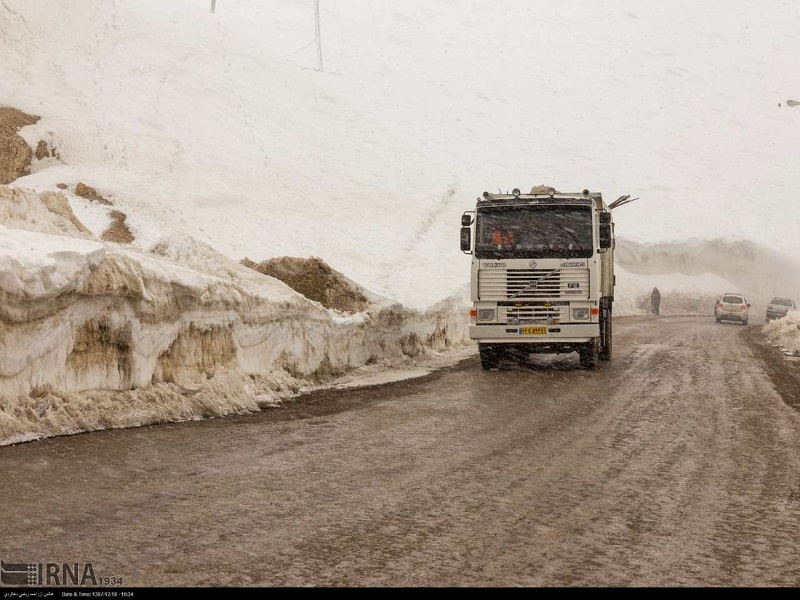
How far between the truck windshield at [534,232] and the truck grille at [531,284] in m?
0.33

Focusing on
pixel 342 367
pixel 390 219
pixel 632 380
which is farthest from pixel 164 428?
pixel 390 219

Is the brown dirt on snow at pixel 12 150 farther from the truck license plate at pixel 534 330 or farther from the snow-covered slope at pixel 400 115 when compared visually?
the truck license plate at pixel 534 330

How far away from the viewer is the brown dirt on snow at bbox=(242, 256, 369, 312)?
Answer: 19.4 m

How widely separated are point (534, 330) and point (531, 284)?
35.4 inches

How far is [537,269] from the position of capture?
16891 millimetres

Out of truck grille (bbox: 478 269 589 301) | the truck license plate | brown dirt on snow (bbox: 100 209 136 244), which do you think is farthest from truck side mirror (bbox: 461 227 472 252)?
brown dirt on snow (bbox: 100 209 136 244)

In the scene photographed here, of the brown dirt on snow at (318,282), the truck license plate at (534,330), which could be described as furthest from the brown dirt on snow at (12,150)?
the truck license plate at (534,330)

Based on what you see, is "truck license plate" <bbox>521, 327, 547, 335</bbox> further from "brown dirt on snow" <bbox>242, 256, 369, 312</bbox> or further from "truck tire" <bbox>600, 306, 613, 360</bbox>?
"brown dirt on snow" <bbox>242, 256, 369, 312</bbox>

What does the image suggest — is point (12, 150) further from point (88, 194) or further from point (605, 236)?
point (605, 236)

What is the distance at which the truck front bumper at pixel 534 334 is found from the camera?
664 inches

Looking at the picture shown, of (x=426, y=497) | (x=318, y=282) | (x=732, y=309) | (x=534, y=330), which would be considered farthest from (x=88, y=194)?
(x=732, y=309)

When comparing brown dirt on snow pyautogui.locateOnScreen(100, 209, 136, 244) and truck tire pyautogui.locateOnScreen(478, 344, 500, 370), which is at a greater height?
brown dirt on snow pyautogui.locateOnScreen(100, 209, 136, 244)

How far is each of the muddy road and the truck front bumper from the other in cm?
440

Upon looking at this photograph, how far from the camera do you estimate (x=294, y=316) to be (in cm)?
1476
